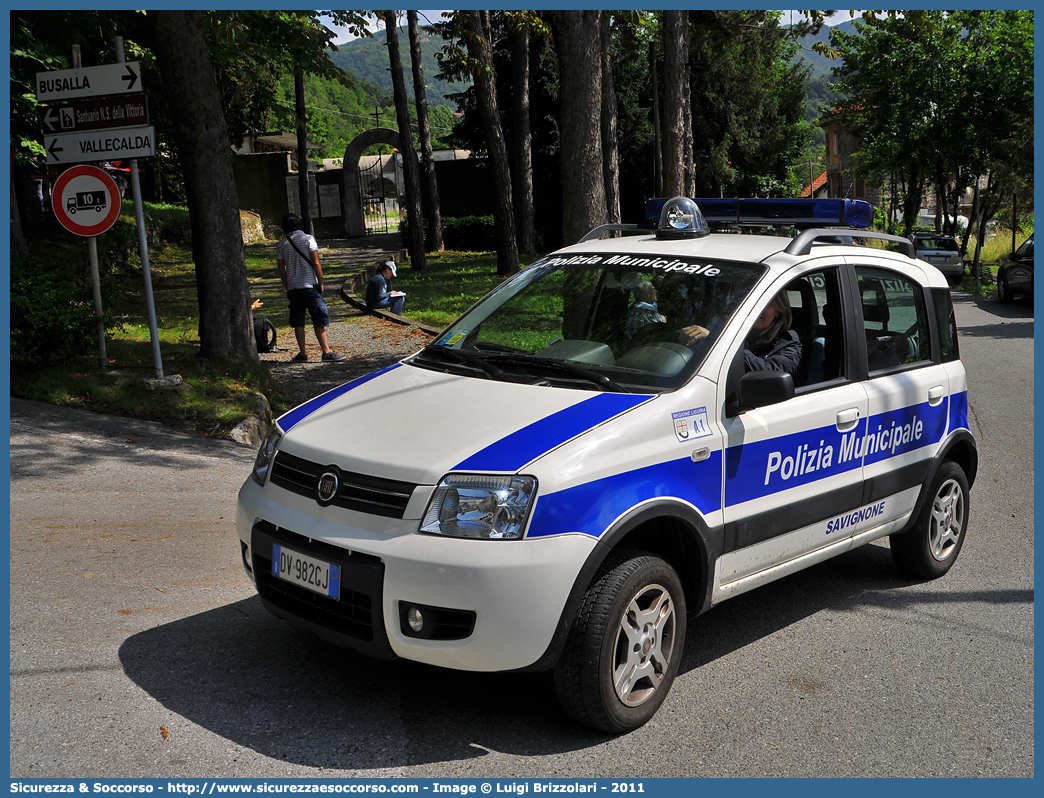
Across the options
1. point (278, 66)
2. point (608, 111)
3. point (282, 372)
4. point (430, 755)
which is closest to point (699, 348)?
point (430, 755)

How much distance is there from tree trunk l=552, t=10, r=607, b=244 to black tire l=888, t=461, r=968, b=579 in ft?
18.8

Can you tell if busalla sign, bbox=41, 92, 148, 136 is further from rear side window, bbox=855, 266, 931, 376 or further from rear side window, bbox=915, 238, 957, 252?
rear side window, bbox=915, 238, 957, 252

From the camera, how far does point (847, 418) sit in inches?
189

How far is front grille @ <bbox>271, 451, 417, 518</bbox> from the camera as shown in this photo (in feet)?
11.9

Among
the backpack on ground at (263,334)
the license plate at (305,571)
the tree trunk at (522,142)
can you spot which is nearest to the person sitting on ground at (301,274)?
the backpack on ground at (263,334)

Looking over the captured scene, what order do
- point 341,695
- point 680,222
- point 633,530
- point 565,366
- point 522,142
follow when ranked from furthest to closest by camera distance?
point 522,142 → point 680,222 → point 565,366 → point 341,695 → point 633,530

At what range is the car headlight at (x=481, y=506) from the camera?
3.51 meters

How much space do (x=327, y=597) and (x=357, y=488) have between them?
0.43m

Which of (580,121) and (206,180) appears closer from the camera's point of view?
(206,180)

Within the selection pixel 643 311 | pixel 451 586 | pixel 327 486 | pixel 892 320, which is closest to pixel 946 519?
pixel 892 320

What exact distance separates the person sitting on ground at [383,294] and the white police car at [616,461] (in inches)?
456

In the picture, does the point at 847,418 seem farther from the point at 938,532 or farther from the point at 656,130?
the point at 656,130

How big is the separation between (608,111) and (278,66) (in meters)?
10.1

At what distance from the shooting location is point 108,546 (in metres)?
5.85
